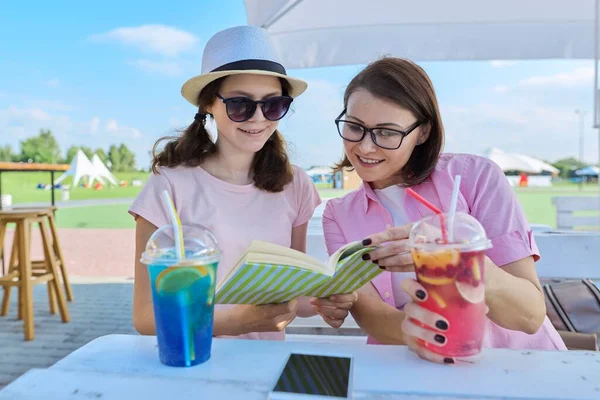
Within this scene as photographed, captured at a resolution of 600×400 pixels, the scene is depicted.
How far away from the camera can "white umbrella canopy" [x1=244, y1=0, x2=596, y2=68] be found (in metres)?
3.07

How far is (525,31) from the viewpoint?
3184 mm

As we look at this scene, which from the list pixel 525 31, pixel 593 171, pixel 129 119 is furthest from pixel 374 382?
pixel 593 171

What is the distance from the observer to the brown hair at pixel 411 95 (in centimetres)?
135

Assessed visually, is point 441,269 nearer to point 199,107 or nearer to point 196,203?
point 196,203

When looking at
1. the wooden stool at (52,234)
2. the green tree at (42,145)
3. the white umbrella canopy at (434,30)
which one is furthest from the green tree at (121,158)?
the white umbrella canopy at (434,30)

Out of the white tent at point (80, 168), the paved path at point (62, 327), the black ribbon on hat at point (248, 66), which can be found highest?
the white tent at point (80, 168)

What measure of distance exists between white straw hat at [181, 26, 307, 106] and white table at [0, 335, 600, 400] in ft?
3.01

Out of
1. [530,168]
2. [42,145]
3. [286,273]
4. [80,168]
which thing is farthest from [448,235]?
[42,145]

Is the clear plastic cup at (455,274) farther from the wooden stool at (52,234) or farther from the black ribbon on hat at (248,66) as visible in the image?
the wooden stool at (52,234)

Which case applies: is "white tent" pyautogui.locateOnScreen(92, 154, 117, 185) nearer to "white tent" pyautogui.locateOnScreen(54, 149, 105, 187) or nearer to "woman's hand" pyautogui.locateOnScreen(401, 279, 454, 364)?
"white tent" pyautogui.locateOnScreen(54, 149, 105, 187)

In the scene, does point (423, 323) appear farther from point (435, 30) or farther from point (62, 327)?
point (62, 327)

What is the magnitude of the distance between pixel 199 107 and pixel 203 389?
1153mm

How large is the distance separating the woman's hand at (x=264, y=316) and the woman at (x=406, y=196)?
0.25 meters

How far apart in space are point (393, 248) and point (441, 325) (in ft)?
0.60
